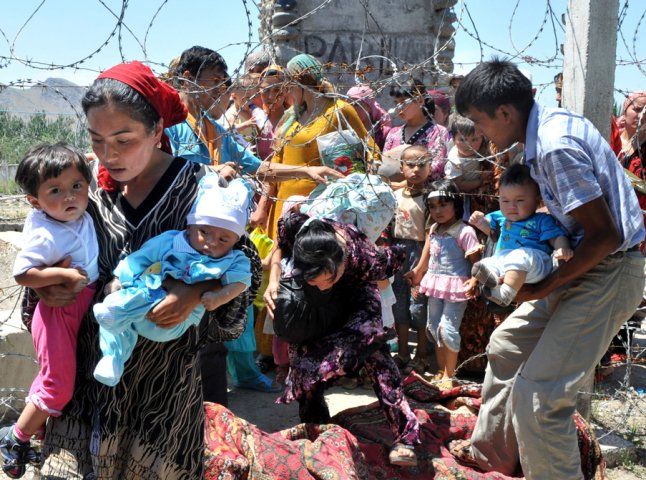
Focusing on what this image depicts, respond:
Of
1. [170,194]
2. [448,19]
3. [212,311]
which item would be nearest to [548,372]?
[212,311]

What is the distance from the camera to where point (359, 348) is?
3674 mm

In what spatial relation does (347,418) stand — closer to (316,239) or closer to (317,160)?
(316,239)

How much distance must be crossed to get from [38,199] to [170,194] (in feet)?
1.36

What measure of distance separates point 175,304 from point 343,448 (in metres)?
1.58

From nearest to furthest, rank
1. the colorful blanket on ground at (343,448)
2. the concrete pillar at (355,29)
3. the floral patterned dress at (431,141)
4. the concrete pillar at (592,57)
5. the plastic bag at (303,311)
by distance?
the colorful blanket on ground at (343,448) → the concrete pillar at (592,57) → the plastic bag at (303,311) → the floral patterned dress at (431,141) → the concrete pillar at (355,29)

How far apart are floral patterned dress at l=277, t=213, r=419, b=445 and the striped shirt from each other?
3.60ft

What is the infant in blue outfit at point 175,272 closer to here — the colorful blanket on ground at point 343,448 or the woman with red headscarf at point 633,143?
the colorful blanket on ground at point 343,448

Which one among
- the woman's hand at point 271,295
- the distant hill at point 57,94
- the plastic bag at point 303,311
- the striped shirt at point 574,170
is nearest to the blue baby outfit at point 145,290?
the distant hill at point 57,94

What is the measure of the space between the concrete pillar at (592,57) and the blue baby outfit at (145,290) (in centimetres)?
226

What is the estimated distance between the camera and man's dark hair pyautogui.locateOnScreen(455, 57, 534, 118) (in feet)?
9.36

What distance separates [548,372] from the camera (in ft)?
9.87

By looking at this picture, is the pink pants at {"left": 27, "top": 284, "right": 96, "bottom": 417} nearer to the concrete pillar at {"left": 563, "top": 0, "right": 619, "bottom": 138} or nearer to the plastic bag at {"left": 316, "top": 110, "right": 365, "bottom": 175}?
the plastic bag at {"left": 316, "top": 110, "right": 365, "bottom": 175}

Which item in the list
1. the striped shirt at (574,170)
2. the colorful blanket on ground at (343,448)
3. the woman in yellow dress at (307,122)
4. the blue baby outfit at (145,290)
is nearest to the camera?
the blue baby outfit at (145,290)

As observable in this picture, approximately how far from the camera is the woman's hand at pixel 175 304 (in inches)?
86.7
